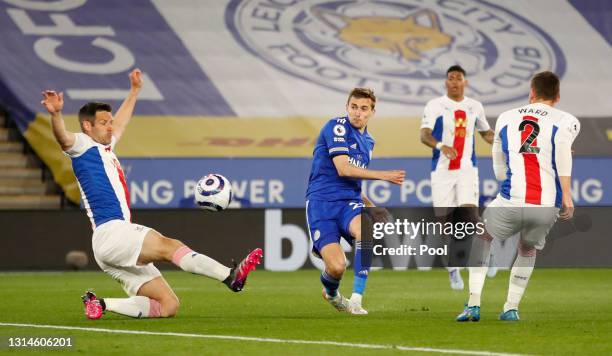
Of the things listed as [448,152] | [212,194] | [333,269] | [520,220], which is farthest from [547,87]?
[448,152]

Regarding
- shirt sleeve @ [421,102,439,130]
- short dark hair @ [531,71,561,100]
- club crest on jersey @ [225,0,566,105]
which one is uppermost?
short dark hair @ [531,71,561,100]

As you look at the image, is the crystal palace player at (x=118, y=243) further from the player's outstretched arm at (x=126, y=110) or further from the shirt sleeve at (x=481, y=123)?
the shirt sleeve at (x=481, y=123)

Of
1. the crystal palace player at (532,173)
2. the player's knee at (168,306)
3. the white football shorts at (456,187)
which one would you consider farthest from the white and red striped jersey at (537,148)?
the white football shorts at (456,187)

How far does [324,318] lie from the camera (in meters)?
9.40

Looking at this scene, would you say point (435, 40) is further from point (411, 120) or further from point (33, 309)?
point (33, 309)

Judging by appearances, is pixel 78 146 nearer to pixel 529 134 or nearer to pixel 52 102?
pixel 52 102

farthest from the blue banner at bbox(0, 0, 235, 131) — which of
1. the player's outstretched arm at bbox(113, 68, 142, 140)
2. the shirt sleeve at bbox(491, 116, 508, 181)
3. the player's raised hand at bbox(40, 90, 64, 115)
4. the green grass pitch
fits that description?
the shirt sleeve at bbox(491, 116, 508, 181)

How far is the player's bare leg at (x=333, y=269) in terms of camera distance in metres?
9.55

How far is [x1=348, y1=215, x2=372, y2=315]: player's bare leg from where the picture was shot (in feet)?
31.7

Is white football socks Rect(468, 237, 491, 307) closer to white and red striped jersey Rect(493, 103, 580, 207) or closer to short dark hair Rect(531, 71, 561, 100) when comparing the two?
white and red striped jersey Rect(493, 103, 580, 207)

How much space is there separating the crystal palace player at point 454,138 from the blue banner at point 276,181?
4461mm

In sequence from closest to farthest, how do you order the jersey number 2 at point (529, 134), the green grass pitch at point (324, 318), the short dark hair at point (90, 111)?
the green grass pitch at point (324, 318)
the jersey number 2 at point (529, 134)
the short dark hair at point (90, 111)

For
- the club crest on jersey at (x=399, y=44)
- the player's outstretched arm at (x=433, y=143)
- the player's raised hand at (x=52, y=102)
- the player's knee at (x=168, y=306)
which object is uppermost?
the player's raised hand at (x=52, y=102)

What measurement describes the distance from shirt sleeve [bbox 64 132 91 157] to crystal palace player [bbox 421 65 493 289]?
523 cm
